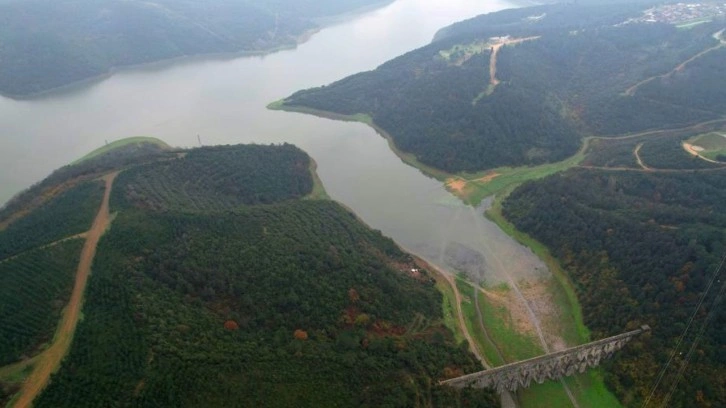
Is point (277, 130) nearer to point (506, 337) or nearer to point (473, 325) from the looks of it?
point (473, 325)

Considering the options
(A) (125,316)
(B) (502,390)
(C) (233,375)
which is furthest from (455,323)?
(A) (125,316)

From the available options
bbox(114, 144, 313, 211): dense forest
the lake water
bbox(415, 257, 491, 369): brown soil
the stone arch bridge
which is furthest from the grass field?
bbox(114, 144, 313, 211): dense forest

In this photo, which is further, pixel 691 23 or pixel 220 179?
pixel 691 23

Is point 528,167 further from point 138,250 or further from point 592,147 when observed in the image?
point 138,250

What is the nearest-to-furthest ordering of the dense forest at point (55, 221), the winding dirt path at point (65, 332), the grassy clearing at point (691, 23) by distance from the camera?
the winding dirt path at point (65, 332) → the dense forest at point (55, 221) → the grassy clearing at point (691, 23)

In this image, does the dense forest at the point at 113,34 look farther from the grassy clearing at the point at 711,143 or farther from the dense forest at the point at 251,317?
the grassy clearing at the point at 711,143

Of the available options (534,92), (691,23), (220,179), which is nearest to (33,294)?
(220,179)

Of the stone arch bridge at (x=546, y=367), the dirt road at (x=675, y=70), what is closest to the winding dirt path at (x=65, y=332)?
the stone arch bridge at (x=546, y=367)

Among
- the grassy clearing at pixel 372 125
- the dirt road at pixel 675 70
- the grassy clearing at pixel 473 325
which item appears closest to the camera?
the grassy clearing at pixel 473 325
